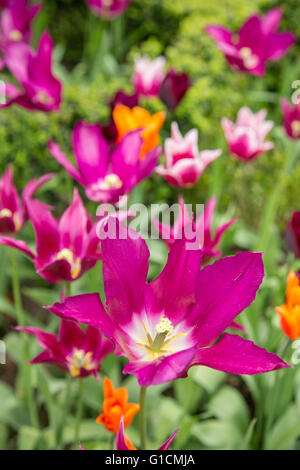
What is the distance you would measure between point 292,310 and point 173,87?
30.7 inches

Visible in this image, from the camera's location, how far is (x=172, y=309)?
0.84 metres

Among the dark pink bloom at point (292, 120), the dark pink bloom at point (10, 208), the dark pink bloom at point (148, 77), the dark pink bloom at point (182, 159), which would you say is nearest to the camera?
the dark pink bloom at point (10, 208)

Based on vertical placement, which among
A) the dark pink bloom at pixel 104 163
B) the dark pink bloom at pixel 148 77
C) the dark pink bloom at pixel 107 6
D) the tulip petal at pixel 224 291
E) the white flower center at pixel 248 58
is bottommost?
the tulip petal at pixel 224 291

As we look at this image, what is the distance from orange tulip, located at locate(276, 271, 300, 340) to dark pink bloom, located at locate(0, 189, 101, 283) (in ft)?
1.14

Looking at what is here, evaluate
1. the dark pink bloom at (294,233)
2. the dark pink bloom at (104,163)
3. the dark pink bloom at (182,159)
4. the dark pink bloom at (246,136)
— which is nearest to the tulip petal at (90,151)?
the dark pink bloom at (104,163)

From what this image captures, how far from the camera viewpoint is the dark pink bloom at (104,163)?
1.14 metres

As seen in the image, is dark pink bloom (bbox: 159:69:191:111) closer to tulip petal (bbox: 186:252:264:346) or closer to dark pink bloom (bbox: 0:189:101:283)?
dark pink bloom (bbox: 0:189:101:283)

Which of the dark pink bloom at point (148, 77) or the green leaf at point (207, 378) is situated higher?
the dark pink bloom at point (148, 77)

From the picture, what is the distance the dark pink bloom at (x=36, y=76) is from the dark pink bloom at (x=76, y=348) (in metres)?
0.67

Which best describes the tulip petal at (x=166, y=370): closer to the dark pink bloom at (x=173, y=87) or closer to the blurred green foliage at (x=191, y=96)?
the dark pink bloom at (x=173, y=87)

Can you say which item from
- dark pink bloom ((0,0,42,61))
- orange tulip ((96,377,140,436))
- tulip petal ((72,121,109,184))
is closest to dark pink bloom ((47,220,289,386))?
orange tulip ((96,377,140,436))
